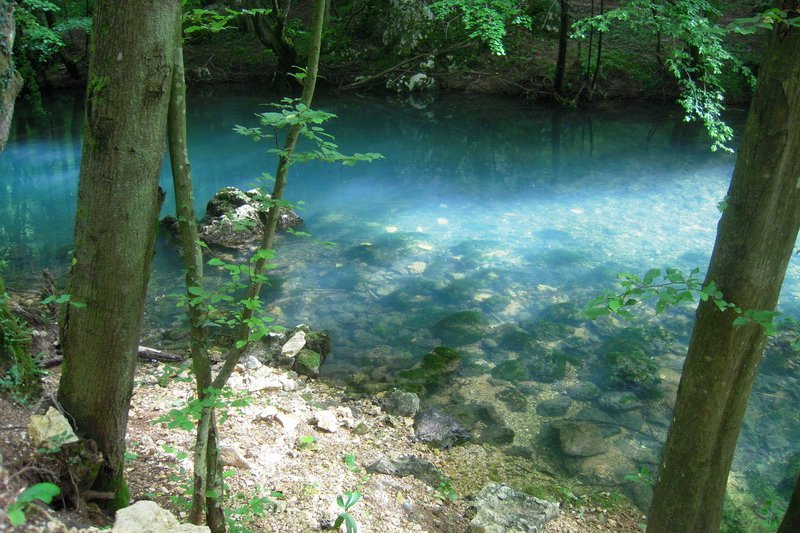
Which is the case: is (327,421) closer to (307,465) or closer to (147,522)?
(307,465)

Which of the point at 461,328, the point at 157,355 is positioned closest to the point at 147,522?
the point at 157,355

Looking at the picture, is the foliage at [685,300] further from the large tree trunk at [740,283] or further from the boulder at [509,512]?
the boulder at [509,512]

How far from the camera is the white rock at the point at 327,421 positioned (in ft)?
16.2

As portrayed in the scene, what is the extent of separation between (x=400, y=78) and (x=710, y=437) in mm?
19052

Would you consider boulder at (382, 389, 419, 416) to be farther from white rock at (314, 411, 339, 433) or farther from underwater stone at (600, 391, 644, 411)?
underwater stone at (600, 391, 644, 411)

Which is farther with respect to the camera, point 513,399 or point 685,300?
point 513,399

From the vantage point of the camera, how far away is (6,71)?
2.49 metres

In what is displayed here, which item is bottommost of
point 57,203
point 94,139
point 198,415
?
point 57,203

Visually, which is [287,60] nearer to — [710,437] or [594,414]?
[594,414]

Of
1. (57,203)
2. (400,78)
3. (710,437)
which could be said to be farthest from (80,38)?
(710,437)

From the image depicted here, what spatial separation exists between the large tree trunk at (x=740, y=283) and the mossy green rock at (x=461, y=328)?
4.03 metres

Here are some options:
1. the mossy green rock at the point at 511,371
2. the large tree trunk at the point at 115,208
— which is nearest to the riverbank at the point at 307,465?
the large tree trunk at the point at 115,208

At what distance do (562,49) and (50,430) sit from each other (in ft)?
55.5

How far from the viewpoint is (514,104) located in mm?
19156
